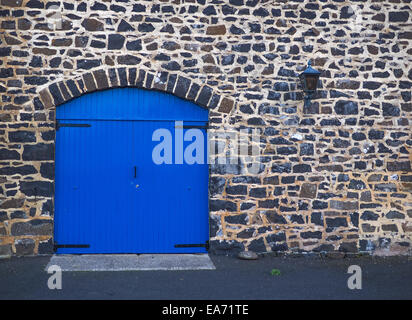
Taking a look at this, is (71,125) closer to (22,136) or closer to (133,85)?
(22,136)

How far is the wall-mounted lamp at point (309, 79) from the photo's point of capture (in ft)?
22.4

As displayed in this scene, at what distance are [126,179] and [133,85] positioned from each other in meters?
1.44

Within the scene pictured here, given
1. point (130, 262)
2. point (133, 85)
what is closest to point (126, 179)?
point (130, 262)

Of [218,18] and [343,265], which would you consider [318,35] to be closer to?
[218,18]

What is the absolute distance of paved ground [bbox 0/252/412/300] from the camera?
5.02 meters

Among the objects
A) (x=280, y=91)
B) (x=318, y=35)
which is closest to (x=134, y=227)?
(x=280, y=91)

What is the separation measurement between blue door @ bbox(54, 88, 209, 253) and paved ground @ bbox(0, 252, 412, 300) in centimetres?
69

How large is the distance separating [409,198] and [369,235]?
888mm

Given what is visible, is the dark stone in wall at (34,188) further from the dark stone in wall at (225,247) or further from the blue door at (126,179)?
the dark stone in wall at (225,247)

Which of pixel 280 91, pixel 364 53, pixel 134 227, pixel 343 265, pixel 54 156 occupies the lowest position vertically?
pixel 343 265

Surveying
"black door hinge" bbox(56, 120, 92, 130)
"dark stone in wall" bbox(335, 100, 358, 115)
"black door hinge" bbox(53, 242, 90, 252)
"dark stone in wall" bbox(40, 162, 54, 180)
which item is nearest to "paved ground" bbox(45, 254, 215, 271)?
"black door hinge" bbox(53, 242, 90, 252)

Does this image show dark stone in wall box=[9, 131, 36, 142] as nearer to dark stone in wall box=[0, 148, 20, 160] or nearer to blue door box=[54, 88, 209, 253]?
dark stone in wall box=[0, 148, 20, 160]

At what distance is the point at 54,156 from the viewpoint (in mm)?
6719

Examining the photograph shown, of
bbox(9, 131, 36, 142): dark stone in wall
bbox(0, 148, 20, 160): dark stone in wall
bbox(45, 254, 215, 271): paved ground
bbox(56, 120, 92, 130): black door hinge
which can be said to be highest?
bbox(56, 120, 92, 130): black door hinge
